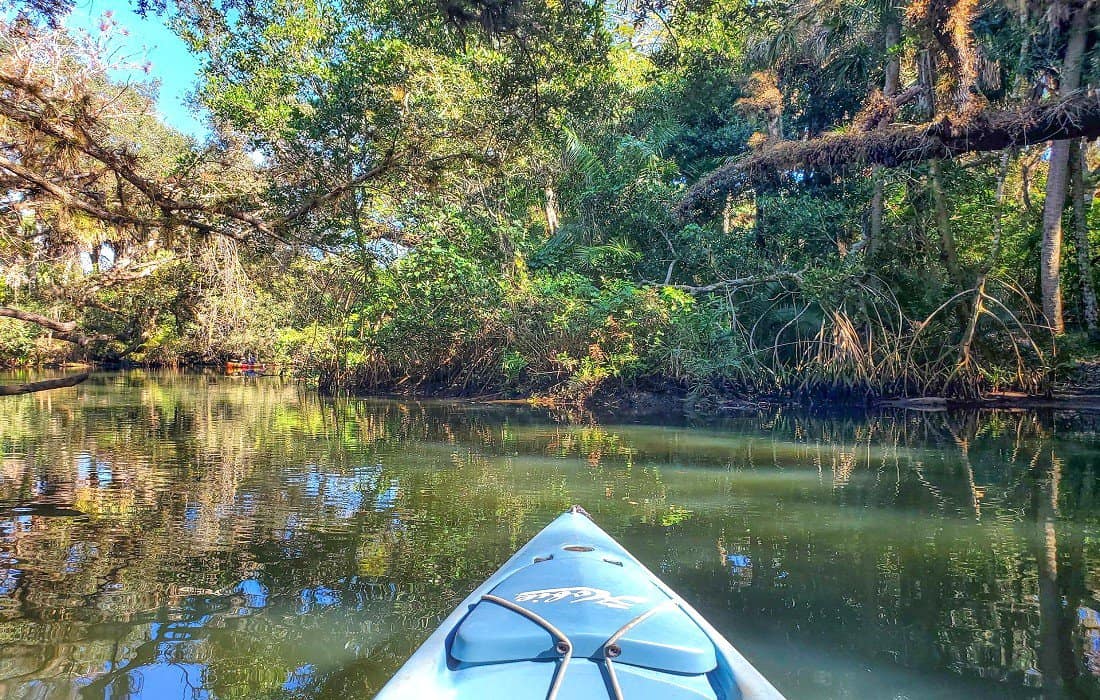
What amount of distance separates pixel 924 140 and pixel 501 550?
829 centimetres

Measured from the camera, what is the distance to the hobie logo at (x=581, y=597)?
2.64 metres

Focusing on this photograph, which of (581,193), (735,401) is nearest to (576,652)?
(735,401)

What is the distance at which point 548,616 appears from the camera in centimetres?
250

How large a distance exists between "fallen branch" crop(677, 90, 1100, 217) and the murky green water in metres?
3.65

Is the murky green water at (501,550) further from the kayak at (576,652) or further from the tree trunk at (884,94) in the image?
the tree trunk at (884,94)

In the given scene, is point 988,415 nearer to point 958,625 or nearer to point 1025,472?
point 1025,472

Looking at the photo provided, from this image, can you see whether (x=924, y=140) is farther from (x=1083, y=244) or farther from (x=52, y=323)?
(x=52, y=323)

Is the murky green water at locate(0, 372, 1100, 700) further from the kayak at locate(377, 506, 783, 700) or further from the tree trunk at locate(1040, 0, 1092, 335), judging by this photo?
the tree trunk at locate(1040, 0, 1092, 335)

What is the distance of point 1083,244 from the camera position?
42.6 feet

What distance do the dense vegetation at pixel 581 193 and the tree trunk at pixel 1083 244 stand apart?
2.3 inches

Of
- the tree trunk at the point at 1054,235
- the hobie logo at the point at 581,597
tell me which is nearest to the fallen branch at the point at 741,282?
the tree trunk at the point at 1054,235

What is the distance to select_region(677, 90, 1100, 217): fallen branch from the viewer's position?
8.54 m

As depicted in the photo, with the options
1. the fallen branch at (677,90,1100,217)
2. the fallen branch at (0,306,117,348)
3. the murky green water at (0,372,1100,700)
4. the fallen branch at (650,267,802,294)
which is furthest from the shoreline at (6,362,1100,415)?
the fallen branch at (0,306,117,348)

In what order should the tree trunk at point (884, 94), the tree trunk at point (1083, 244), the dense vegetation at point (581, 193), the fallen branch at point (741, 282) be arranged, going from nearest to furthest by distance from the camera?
the dense vegetation at point (581, 193) → the tree trunk at point (884, 94) → the tree trunk at point (1083, 244) → the fallen branch at point (741, 282)
